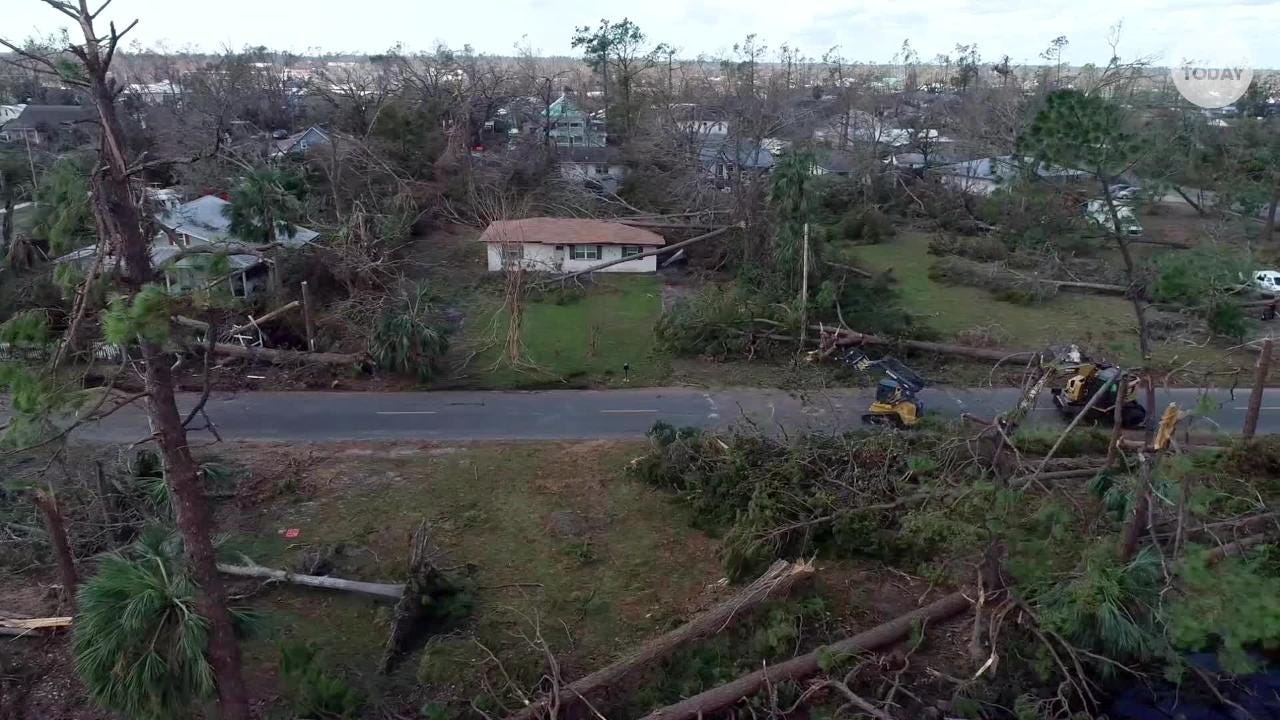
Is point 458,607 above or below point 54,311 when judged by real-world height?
below

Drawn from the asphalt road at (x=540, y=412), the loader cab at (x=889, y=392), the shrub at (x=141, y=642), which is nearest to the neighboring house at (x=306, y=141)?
the asphalt road at (x=540, y=412)

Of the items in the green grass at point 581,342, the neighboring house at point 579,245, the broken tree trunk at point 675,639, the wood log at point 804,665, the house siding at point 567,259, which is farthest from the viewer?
the house siding at point 567,259

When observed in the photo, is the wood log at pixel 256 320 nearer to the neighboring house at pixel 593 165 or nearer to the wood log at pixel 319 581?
the wood log at pixel 319 581

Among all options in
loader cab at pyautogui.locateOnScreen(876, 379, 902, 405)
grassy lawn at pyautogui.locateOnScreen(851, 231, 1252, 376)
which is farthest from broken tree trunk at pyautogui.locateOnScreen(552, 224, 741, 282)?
loader cab at pyautogui.locateOnScreen(876, 379, 902, 405)

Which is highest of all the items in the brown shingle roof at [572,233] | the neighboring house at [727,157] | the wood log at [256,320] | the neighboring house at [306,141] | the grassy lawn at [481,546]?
the neighboring house at [306,141]

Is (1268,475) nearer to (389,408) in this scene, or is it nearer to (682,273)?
(389,408)

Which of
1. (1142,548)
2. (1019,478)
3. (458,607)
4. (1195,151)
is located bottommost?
(458,607)

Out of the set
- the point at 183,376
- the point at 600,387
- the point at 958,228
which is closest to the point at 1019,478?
the point at 600,387

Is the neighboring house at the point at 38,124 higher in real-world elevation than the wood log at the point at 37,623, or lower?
higher
